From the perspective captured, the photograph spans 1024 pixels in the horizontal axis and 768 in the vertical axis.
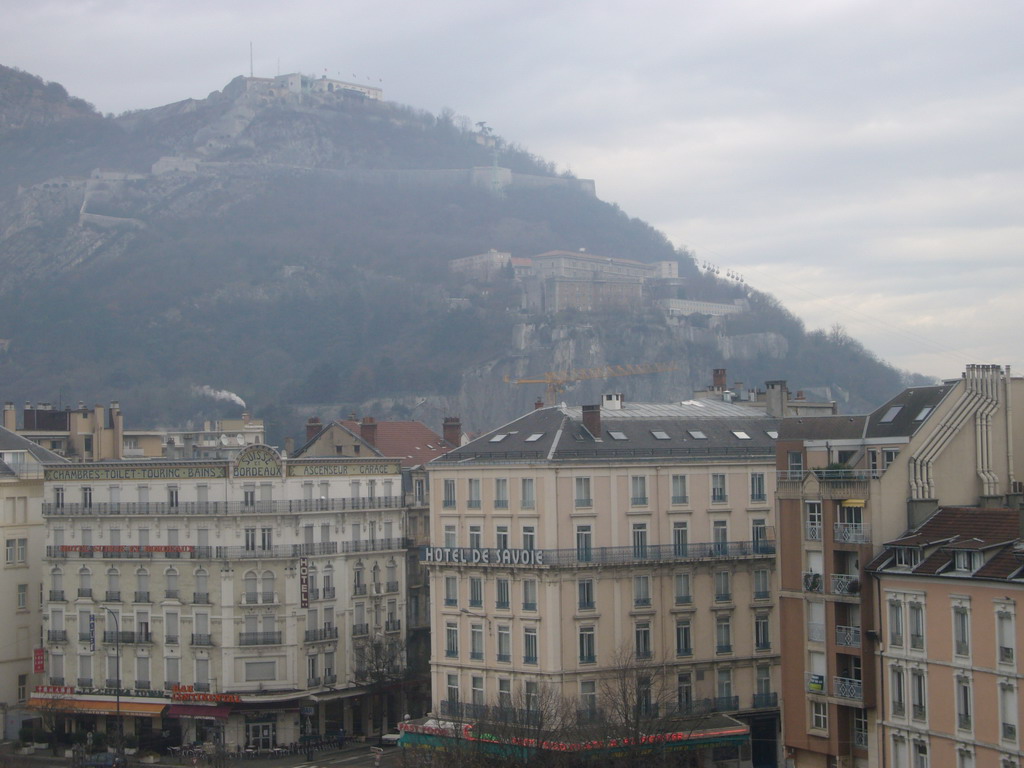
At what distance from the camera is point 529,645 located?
58.0 metres

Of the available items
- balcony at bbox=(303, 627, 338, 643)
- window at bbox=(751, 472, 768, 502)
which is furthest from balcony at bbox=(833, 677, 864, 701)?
balcony at bbox=(303, 627, 338, 643)

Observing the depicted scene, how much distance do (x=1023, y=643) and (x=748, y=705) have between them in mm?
24780

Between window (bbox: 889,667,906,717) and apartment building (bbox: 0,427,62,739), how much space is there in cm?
4594

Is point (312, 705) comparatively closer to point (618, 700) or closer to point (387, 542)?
point (387, 542)

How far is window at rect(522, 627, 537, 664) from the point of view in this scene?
190 feet

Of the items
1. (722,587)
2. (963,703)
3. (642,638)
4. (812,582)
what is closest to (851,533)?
(812,582)

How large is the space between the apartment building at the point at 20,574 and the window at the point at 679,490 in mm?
32347

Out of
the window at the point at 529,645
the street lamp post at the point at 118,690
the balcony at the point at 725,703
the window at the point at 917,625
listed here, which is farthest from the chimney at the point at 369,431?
the window at the point at 917,625

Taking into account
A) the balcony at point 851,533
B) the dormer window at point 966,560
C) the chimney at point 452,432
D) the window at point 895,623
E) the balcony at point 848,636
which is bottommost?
the balcony at point 848,636

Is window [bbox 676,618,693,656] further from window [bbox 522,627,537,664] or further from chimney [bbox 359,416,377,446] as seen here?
chimney [bbox 359,416,377,446]

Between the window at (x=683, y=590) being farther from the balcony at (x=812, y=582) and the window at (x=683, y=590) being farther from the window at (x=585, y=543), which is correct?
the balcony at (x=812, y=582)

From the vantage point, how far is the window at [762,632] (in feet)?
200

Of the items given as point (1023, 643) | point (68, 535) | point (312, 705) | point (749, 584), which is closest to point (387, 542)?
point (312, 705)

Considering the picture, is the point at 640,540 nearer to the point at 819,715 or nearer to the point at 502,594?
the point at 502,594
